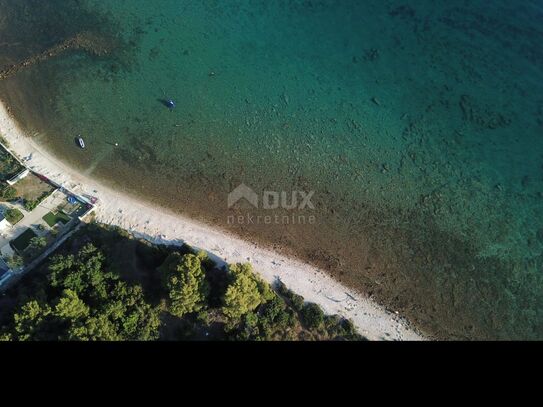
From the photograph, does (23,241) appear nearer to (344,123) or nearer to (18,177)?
(18,177)

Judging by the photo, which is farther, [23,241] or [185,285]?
[23,241]

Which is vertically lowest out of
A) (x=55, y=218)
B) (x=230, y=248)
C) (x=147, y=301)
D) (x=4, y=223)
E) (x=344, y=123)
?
(x=230, y=248)

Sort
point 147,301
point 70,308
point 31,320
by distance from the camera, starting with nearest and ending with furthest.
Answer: point 31,320, point 70,308, point 147,301

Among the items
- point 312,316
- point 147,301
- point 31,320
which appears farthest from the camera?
point 312,316

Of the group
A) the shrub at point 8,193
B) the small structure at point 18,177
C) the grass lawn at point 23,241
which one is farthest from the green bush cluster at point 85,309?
the small structure at point 18,177

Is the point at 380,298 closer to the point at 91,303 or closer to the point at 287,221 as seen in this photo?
the point at 287,221

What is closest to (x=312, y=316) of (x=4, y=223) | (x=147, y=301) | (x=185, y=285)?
(x=185, y=285)

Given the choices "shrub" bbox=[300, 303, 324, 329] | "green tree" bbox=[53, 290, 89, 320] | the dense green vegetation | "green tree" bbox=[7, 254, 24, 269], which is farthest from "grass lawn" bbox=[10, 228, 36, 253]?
"shrub" bbox=[300, 303, 324, 329]
